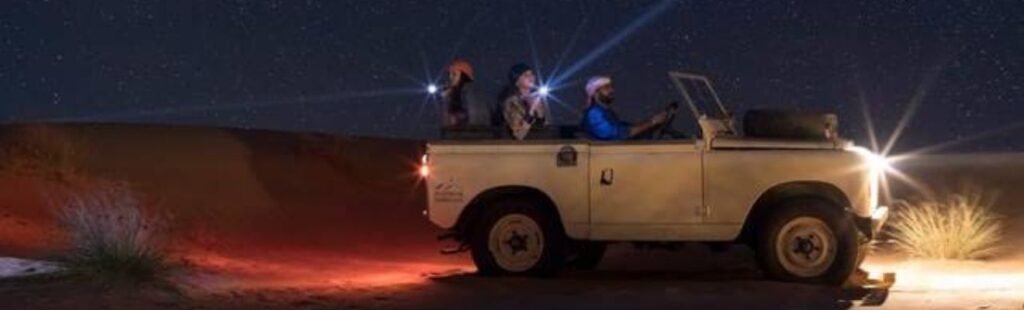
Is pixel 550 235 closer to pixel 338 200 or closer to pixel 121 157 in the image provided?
pixel 338 200

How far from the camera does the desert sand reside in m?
12.6

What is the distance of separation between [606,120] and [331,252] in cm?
856

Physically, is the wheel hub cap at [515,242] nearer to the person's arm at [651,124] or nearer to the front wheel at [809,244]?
the person's arm at [651,124]

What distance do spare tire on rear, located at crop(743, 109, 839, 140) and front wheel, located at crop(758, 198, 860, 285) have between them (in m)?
0.64

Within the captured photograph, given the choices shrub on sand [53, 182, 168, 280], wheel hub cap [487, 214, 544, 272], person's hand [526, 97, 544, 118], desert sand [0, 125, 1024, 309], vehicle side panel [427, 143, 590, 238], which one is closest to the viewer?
desert sand [0, 125, 1024, 309]

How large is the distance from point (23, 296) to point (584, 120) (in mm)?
5619

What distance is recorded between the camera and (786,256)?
14133mm

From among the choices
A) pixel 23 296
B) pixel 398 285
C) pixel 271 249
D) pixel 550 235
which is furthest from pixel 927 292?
pixel 271 249

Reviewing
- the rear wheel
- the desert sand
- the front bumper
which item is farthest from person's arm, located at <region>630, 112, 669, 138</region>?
the front bumper

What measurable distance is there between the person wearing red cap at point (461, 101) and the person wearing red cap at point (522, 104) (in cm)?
28

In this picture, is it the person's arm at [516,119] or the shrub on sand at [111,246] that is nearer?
the shrub on sand at [111,246]

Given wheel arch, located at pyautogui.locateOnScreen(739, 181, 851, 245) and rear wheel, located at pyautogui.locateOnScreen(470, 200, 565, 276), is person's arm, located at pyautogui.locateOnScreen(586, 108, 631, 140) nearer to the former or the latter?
rear wheel, located at pyautogui.locateOnScreen(470, 200, 565, 276)

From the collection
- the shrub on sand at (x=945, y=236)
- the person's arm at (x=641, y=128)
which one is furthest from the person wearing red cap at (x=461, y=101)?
the shrub on sand at (x=945, y=236)

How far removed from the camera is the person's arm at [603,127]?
1467 centimetres
